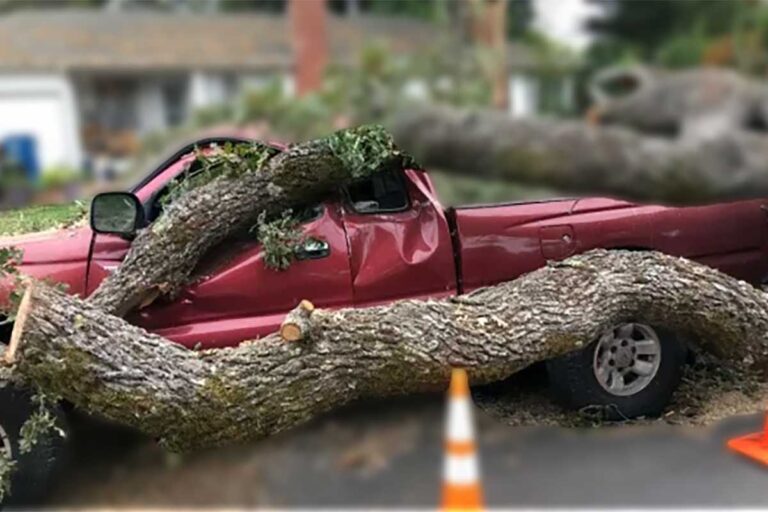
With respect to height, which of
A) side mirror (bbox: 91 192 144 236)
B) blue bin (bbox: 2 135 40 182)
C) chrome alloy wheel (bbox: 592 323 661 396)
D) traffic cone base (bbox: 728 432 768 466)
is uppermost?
blue bin (bbox: 2 135 40 182)

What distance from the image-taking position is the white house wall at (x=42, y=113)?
12125mm

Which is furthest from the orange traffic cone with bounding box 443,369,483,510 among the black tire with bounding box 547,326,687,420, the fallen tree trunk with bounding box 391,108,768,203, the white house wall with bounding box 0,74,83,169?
the white house wall with bounding box 0,74,83,169

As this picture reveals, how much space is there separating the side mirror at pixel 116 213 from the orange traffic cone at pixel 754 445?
270 cm

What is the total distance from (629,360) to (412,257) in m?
1.09

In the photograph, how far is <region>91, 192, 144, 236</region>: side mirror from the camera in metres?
3.42

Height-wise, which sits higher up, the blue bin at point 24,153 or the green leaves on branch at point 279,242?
the blue bin at point 24,153

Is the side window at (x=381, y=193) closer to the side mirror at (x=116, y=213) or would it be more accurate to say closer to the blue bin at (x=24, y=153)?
the side mirror at (x=116, y=213)

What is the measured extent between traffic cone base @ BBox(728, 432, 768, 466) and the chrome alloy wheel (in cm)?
45

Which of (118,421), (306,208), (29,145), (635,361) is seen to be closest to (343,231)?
(306,208)

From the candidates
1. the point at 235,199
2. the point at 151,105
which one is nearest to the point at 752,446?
the point at 235,199

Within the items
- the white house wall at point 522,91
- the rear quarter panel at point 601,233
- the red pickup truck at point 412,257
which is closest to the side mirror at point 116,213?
the red pickup truck at point 412,257

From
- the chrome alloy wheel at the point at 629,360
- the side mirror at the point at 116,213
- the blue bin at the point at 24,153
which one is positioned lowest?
the chrome alloy wheel at the point at 629,360

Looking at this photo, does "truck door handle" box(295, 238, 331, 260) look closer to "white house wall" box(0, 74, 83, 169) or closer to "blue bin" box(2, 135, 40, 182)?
"blue bin" box(2, 135, 40, 182)

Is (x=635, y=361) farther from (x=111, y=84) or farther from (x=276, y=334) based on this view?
(x=111, y=84)
